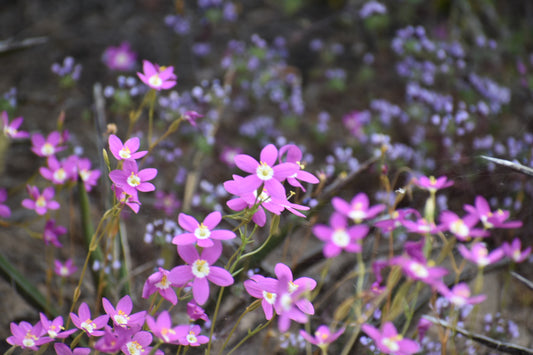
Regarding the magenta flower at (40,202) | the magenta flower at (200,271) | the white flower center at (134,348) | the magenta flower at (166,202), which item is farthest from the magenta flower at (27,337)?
the magenta flower at (166,202)

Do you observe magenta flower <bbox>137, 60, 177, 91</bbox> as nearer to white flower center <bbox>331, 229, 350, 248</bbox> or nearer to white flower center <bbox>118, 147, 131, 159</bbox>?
white flower center <bbox>118, 147, 131, 159</bbox>

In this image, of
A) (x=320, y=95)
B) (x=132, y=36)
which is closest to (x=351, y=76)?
(x=320, y=95)

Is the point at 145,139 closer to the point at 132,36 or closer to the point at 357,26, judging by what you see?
the point at 132,36

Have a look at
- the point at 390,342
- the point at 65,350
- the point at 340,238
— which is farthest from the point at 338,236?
the point at 65,350

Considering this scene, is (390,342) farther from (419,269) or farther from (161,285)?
(161,285)

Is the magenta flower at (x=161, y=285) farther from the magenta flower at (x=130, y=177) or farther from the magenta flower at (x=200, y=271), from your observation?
the magenta flower at (x=130, y=177)

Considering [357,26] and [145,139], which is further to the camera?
[357,26]
